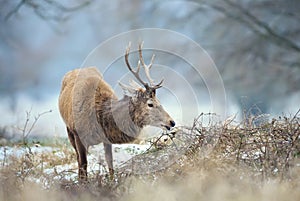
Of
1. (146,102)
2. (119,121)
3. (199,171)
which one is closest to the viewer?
(199,171)

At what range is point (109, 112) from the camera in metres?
8.53

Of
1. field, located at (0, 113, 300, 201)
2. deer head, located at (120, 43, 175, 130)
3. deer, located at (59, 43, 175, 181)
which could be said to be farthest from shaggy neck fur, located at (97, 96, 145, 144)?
field, located at (0, 113, 300, 201)

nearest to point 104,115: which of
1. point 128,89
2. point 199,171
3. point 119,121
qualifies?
point 119,121

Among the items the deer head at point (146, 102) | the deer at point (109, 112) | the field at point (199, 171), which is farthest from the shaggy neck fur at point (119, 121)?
the field at point (199, 171)

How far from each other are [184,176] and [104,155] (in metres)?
2.97

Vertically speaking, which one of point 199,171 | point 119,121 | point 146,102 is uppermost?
point 146,102

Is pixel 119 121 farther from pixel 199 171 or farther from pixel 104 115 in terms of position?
pixel 199 171

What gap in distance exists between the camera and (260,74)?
882cm

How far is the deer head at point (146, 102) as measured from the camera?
8.00m

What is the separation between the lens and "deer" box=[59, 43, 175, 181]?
26.6ft

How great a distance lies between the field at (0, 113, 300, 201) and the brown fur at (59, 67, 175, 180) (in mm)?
699

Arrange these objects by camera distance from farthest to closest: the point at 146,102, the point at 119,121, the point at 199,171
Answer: the point at 119,121, the point at 146,102, the point at 199,171

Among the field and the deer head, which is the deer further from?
the field

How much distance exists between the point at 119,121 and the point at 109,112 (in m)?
0.18
